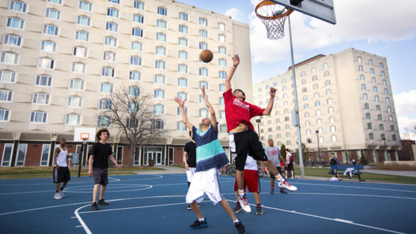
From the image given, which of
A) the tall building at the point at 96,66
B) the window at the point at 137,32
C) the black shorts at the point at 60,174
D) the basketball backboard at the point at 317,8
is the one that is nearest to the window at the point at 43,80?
the tall building at the point at 96,66

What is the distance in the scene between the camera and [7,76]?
35875 mm

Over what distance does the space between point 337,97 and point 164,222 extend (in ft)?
230

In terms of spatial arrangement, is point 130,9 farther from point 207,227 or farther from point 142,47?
point 207,227

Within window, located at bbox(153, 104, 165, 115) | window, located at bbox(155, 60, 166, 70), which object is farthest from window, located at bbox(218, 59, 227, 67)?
window, located at bbox(153, 104, 165, 115)

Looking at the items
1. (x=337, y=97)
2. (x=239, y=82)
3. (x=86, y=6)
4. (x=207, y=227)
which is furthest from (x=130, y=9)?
(x=337, y=97)

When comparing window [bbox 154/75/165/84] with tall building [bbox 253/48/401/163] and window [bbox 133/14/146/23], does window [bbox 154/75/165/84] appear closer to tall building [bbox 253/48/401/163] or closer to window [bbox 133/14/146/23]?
window [bbox 133/14/146/23]

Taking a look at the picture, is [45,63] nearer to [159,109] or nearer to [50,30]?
[50,30]

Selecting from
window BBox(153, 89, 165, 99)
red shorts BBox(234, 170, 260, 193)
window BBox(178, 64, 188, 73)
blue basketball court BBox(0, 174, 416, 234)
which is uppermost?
window BBox(178, 64, 188, 73)

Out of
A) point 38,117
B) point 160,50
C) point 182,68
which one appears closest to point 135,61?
point 160,50

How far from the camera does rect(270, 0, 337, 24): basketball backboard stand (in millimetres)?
6898

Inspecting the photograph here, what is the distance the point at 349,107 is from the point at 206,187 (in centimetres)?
6903

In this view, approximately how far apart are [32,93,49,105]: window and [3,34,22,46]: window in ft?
28.1

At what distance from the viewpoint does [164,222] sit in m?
5.37

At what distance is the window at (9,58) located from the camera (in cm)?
3603
